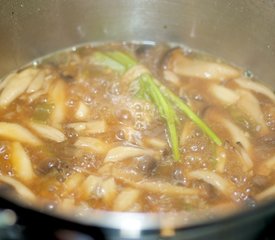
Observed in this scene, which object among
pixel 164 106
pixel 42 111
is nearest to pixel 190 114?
pixel 164 106

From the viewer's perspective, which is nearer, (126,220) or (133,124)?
(126,220)

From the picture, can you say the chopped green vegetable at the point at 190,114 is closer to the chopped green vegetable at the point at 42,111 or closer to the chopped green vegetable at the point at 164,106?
the chopped green vegetable at the point at 164,106

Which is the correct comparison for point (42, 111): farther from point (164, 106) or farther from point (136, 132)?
point (164, 106)

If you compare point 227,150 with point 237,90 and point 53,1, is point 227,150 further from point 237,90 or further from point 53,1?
point 53,1

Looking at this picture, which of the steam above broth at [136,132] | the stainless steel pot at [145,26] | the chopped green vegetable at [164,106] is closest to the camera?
the steam above broth at [136,132]

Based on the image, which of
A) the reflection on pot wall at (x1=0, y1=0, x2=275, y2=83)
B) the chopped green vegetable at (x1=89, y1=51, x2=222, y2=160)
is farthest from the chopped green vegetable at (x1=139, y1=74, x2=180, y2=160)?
the reflection on pot wall at (x1=0, y1=0, x2=275, y2=83)

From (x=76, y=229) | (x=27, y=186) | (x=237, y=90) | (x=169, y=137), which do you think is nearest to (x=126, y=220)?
(x=76, y=229)

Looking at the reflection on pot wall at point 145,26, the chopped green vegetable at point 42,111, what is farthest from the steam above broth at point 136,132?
the reflection on pot wall at point 145,26
